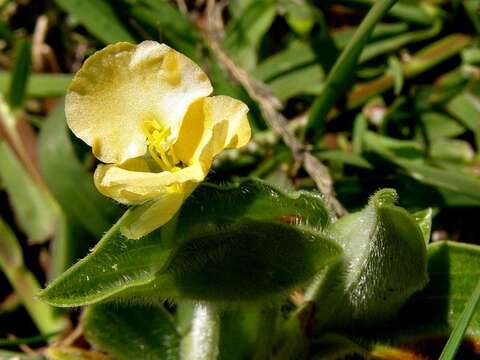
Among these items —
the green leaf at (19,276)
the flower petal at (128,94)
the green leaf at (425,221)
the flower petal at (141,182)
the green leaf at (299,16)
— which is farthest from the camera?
the green leaf at (299,16)

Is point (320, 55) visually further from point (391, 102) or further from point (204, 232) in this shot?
point (204, 232)

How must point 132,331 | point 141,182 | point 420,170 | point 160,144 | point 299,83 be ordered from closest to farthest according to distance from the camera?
point 141,182 → point 160,144 → point 132,331 → point 420,170 → point 299,83

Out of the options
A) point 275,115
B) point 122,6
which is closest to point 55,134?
point 122,6

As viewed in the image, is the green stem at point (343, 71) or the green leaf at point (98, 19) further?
the green leaf at point (98, 19)

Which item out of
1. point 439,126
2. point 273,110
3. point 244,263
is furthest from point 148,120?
point 439,126

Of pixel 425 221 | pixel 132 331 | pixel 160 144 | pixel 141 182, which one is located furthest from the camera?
pixel 132 331

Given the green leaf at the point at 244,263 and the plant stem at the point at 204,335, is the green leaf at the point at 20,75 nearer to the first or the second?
the plant stem at the point at 204,335

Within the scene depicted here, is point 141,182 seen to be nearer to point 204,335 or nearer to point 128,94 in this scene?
point 128,94

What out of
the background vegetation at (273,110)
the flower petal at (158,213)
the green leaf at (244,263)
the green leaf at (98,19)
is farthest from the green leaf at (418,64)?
the flower petal at (158,213)
